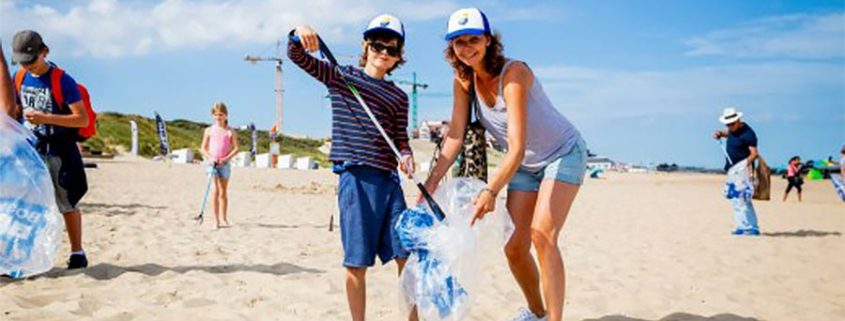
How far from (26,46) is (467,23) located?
322 centimetres

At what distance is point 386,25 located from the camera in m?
3.37

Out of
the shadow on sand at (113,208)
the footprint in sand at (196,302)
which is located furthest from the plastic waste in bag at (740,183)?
the shadow on sand at (113,208)

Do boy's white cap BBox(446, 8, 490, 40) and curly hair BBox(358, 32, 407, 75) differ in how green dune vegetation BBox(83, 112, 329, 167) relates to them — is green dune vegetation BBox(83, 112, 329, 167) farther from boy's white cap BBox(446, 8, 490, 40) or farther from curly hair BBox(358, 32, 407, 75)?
boy's white cap BBox(446, 8, 490, 40)

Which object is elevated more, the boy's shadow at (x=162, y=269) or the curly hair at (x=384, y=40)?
the curly hair at (x=384, y=40)

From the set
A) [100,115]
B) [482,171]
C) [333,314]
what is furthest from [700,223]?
[100,115]

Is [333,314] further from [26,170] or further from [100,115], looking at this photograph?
[100,115]

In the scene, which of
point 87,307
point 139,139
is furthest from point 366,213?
point 139,139

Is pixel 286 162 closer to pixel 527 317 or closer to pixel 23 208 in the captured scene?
pixel 527 317

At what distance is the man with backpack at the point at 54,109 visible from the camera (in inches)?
183

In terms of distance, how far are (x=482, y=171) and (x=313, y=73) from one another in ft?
8.74

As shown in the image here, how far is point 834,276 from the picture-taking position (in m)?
6.55

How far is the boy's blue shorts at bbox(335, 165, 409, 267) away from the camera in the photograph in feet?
11.0

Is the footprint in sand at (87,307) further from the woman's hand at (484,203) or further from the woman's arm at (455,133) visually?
the woman's hand at (484,203)

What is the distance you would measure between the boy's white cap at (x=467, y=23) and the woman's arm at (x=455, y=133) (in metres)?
0.42
